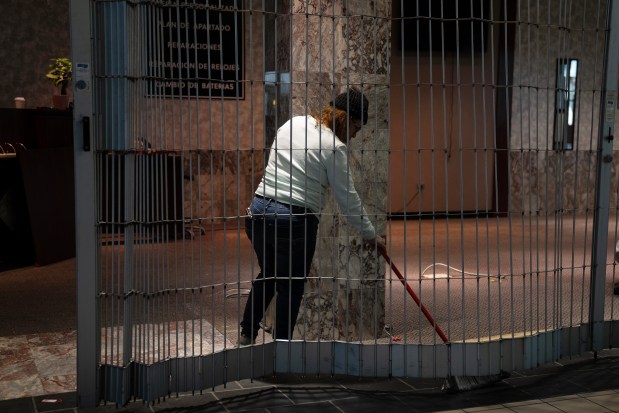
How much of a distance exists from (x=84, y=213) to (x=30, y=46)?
19.8ft

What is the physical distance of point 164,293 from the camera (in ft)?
10.5

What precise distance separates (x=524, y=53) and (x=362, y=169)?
6.90 meters

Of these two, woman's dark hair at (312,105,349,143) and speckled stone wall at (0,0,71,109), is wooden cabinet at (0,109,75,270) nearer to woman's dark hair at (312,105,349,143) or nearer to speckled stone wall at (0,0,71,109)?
speckled stone wall at (0,0,71,109)

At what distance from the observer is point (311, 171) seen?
137 inches

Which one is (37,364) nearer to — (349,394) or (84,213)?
(84,213)

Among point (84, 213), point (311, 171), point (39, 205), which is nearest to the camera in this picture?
point (84, 213)

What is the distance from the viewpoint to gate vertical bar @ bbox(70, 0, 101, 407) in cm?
292

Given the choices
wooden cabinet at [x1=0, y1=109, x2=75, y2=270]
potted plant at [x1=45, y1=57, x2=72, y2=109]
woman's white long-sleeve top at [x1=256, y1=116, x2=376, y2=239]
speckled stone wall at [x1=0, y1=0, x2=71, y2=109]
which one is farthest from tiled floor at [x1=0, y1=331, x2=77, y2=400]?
speckled stone wall at [x1=0, y1=0, x2=71, y2=109]

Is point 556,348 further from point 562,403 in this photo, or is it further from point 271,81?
point 271,81

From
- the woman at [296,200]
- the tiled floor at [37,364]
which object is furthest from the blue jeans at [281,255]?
the tiled floor at [37,364]

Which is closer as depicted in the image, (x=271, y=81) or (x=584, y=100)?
(x=271, y=81)

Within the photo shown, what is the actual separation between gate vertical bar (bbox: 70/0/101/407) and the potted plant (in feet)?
15.9

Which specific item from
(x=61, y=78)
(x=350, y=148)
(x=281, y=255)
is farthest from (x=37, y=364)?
(x=61, y=78)

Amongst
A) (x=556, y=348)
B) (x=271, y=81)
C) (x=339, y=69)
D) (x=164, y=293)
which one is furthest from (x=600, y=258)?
(x=164, y=293)
